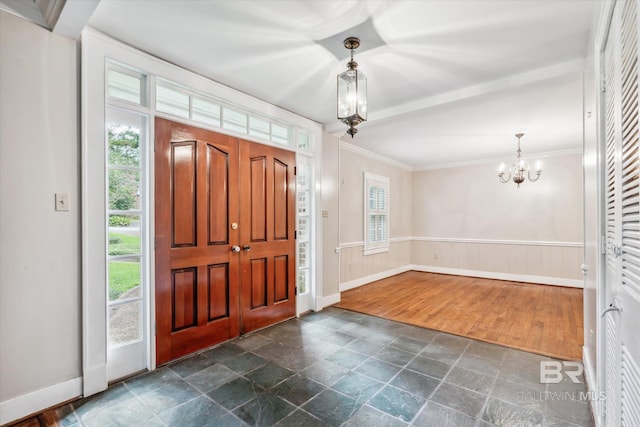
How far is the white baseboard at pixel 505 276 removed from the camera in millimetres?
5404

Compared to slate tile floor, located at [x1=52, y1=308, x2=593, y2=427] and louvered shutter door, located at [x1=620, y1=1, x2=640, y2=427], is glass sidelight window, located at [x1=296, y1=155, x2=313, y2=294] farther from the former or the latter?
louvered shutter door, located at [x1=620, y1=1, x2=640, y2=427]

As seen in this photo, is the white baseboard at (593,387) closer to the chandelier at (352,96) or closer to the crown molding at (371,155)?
the chandelier at (352,96)

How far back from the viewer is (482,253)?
6.28 metres

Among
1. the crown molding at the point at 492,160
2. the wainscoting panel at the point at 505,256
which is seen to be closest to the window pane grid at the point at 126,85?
the crown molding at the point at 492,160

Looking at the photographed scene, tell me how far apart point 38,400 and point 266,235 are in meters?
2.13

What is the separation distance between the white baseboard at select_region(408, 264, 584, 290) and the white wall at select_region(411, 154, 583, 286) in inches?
0.6

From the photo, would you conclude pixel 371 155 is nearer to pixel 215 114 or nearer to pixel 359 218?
pixel 359 218

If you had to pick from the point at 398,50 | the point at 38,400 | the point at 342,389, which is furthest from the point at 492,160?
the point at 38,400

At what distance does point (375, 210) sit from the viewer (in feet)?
19.5

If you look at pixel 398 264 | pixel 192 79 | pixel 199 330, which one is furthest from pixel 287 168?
pixel 398 264

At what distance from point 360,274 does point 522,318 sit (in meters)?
2.50

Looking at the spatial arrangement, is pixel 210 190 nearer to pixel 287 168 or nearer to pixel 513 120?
pixel 287 168

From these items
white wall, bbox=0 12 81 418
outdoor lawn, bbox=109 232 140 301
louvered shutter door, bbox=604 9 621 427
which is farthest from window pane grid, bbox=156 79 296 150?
louvered shutter door, bbox=604 9 621 427

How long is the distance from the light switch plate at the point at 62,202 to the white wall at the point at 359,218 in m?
3.71
